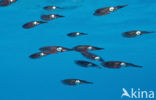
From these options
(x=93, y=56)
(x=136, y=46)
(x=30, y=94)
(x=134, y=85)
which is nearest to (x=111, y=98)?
(x=134, y=85)

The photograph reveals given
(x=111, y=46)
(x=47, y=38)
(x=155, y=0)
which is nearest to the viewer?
(x=155, y=0)

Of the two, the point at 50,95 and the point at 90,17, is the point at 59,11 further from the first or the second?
the point at 50,95

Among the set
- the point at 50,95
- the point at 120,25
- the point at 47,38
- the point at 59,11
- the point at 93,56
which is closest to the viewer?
the point at 93,56

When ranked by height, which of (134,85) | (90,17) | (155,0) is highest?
(134,85)

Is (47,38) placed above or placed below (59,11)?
above

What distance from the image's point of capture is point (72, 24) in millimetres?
23516

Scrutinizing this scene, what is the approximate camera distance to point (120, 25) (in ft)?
76.4

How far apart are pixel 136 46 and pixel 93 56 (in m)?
24.5

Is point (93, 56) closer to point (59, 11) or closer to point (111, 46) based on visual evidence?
point (59, 11)

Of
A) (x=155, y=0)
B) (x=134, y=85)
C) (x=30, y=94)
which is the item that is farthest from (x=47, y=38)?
(x=30, y=94)

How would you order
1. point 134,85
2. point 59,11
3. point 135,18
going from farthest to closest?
point 134,85 → point 135,18 → point 59,11

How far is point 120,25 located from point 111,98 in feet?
411

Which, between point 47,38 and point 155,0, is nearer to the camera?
point 155,0

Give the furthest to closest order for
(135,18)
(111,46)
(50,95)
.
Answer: (50,95) → (111,46) → (135,18)
